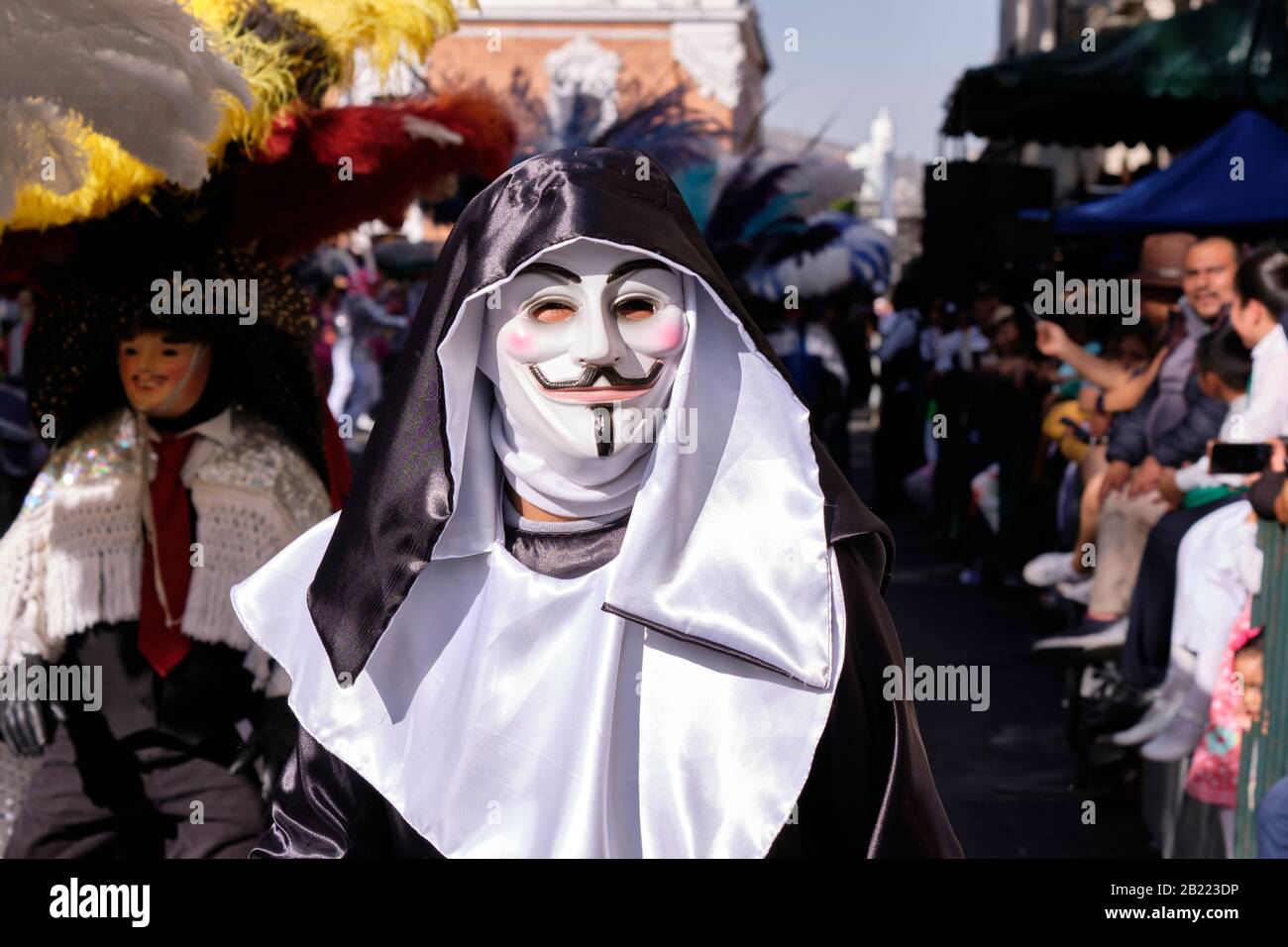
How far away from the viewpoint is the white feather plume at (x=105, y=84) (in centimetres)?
291

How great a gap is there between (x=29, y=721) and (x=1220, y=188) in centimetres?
735

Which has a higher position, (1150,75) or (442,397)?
(1150,75)

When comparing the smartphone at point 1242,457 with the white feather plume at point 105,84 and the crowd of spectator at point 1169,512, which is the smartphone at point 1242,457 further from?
the white feather plume at point 105,84

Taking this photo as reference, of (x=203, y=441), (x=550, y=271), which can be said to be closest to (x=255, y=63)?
(x=203, y=441)

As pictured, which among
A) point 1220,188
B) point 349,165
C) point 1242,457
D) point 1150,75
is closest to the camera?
point 349,165

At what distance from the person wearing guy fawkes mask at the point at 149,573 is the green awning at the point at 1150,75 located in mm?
7177

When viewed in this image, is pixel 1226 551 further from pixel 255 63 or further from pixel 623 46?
pixel 623 46

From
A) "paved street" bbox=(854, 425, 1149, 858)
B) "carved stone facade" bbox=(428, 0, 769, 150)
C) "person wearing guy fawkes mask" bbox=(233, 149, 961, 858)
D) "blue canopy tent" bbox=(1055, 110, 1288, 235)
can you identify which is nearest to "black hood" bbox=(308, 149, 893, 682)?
"person wearing guy fawkes mask" bbox=(233, 149, 961, 858)

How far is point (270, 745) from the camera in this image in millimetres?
4211

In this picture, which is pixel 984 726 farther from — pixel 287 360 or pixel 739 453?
pixel 739 453

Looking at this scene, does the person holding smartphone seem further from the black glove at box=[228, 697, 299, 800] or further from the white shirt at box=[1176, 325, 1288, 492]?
the black glove at box=[228, 697, 299, 800]

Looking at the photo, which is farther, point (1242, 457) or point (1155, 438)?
point (1155, 438)

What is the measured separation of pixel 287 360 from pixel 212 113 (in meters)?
1.23

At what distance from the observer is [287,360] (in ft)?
14.8
